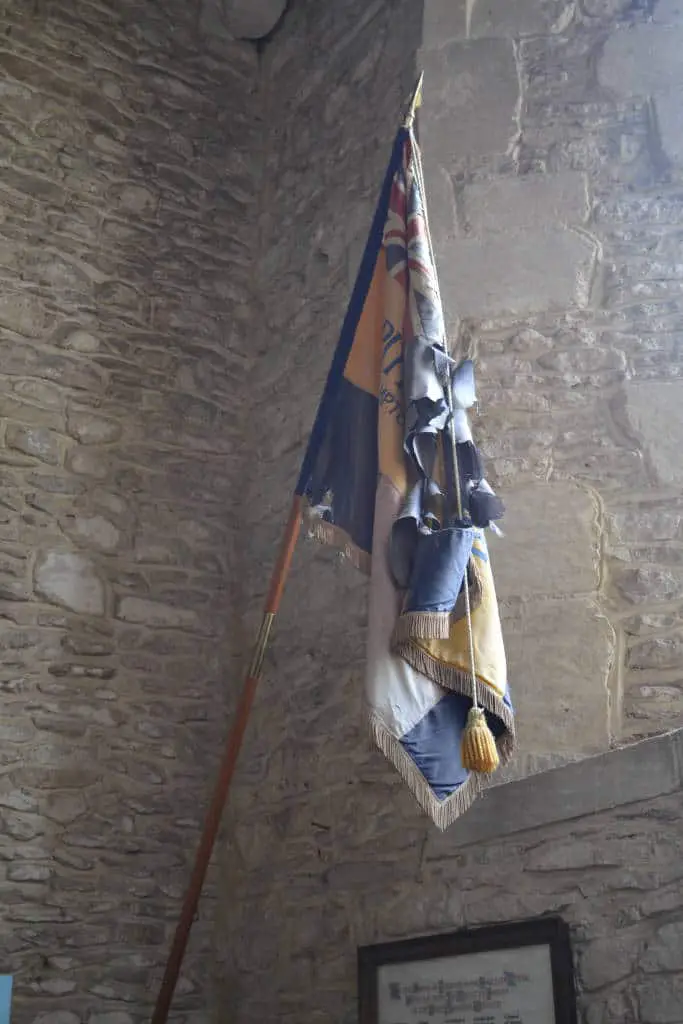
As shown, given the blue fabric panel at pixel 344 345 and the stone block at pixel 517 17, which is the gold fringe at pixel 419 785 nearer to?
the blue fabric panel at pixel 344 345

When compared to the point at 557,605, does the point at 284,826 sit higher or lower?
lower

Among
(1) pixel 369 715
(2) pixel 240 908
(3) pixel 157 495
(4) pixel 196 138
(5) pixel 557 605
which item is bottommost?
(2) pixel 240 908

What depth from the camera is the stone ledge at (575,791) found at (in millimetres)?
2518

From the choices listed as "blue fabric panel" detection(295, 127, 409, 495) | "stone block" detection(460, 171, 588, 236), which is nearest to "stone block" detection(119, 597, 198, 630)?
"blue fabric panel" detection(295, 127, 409, 495)

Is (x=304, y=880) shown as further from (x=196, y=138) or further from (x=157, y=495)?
(x=196, y=138)

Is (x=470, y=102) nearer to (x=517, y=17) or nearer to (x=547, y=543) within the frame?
(x=517, y=17)

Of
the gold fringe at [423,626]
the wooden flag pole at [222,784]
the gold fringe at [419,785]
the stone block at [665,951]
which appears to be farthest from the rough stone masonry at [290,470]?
the gold fringe at [423,626]

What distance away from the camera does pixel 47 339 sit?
4.00 meters

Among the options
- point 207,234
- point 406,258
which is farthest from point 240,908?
point 207,234

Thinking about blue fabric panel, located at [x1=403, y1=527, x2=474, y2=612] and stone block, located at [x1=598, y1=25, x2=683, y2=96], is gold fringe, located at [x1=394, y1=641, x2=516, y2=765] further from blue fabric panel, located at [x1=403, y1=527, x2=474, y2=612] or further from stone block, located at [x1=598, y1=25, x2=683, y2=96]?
stone block, located at [x1=598, y1=25, x2=683, y2=96]

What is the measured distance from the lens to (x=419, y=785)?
2.57 metres

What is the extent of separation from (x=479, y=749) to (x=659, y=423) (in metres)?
1.16

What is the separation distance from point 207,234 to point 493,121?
4.20 ft

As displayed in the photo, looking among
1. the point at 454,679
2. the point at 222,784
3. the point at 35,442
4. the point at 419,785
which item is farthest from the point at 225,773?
the point at 35,442
